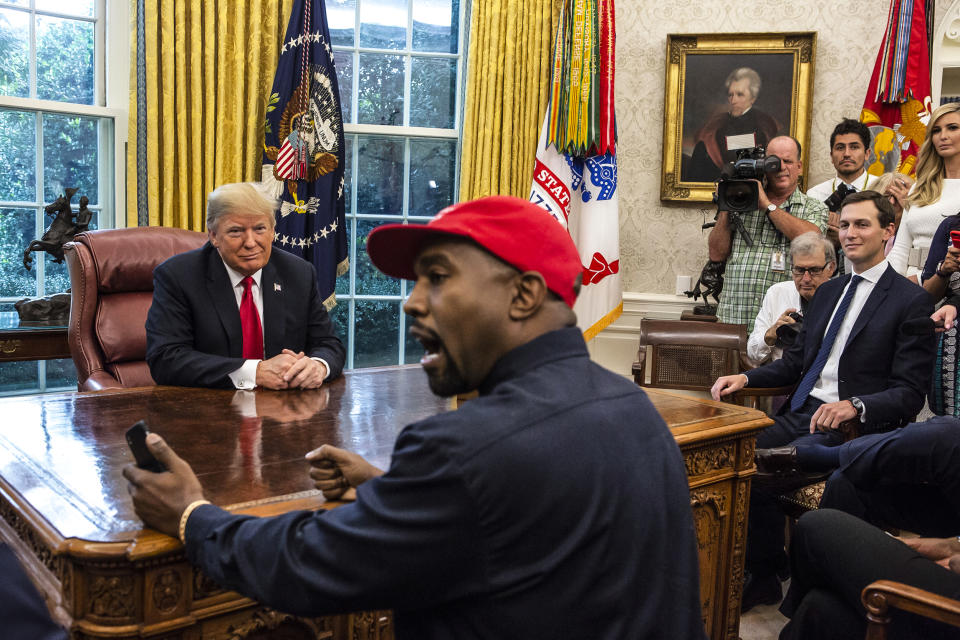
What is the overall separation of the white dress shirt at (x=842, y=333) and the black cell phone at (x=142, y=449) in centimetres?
256

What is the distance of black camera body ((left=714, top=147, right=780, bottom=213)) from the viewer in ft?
14.0

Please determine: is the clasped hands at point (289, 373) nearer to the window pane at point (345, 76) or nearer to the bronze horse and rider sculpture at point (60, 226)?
the bronze horse and rider sculpture at point (60, 226)

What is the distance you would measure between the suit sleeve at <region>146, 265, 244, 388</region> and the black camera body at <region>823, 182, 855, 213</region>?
3241 millimetres

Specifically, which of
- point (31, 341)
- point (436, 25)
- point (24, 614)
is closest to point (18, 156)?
point (31, 341)

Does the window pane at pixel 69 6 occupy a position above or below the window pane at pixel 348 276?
above

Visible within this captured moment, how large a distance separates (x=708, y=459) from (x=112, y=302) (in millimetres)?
2312

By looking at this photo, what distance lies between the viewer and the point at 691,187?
16.6 ft

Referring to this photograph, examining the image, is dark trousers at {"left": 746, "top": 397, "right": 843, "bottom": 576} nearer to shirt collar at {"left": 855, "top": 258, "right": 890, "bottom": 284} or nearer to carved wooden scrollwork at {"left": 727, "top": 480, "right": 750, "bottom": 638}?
carved wooden scrollwork at {"left": 727, "top": 480, "right": 750, "bottom": 638}

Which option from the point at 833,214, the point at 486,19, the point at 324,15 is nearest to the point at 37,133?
the point at 324,15

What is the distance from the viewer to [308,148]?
178 inches

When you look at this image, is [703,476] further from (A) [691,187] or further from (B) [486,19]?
(B) [486,19]

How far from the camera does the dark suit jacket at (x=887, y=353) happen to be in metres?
2.85

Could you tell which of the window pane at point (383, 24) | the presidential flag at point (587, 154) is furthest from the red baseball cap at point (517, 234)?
the window pane at point (383, 24)

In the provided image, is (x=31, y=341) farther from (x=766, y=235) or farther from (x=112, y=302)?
(x=766, y=235)
